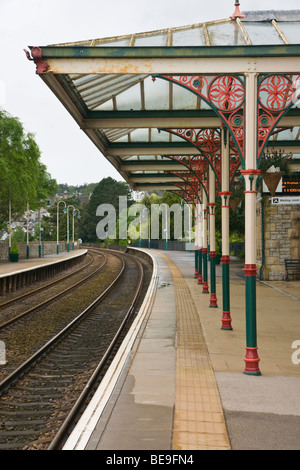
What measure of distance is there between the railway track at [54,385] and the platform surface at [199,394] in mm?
562

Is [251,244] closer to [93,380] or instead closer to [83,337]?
[93,380]

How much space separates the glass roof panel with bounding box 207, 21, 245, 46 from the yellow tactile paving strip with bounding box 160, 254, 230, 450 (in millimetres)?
5416

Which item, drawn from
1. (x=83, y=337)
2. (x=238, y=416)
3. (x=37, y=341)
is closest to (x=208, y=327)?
(x=83, y=337)

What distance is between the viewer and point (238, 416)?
5797 millimetres

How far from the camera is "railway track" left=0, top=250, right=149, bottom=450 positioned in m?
6.10

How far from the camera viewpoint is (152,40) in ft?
31.2

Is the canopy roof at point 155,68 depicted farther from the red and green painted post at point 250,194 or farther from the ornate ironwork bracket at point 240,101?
the red and green painted post at point 250,194

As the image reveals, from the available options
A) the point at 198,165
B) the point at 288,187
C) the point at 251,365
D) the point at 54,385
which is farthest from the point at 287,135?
the point at 54,385

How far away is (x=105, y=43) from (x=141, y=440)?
715cm

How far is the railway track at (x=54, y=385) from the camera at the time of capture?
6.10m

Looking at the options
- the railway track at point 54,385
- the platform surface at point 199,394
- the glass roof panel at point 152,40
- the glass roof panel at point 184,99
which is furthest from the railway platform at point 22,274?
the glass roof panel at point 152,40

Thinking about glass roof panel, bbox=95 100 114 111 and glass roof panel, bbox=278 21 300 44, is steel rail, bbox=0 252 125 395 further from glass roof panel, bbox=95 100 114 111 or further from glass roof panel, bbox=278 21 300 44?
glass roof panel, bbox=278 21 300 44

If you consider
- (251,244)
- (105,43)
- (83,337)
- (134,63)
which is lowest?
(83,337)
